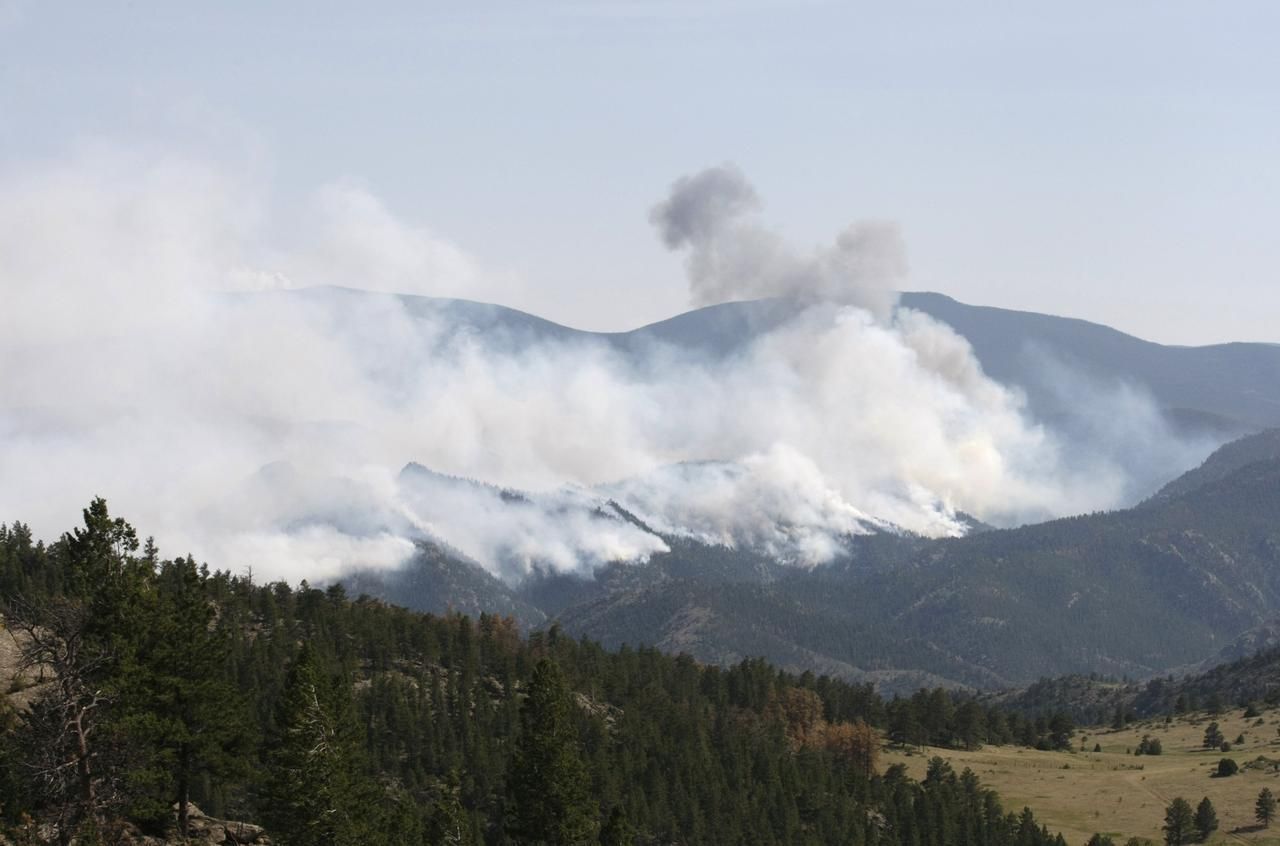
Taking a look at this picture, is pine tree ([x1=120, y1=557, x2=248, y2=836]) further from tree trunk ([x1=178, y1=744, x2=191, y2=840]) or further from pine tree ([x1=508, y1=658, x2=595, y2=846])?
pine tree ([x1=508, y1=658, x2=595, y2=846])

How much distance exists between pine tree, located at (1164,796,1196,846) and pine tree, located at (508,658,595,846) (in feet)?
377

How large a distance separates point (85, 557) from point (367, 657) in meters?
121

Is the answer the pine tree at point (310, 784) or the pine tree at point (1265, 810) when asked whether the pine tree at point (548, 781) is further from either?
the pine tree at point (1265, 810)

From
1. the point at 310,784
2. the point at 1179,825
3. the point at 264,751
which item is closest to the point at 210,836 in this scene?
the point at 264,751

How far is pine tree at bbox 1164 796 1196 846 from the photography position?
175 m

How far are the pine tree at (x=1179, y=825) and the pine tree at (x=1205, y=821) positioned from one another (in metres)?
0.90

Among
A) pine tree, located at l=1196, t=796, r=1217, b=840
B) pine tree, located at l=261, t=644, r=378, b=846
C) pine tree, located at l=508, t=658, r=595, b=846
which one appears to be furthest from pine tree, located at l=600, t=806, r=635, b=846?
pine tree, located at l=1196, t=796, r=1217, b=840

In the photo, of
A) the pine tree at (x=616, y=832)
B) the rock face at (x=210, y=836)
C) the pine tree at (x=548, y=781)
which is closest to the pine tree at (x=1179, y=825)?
the pine tree at (x=548, y=781)

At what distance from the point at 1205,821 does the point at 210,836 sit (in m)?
147

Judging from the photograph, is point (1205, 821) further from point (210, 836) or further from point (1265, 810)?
point (210, 836)

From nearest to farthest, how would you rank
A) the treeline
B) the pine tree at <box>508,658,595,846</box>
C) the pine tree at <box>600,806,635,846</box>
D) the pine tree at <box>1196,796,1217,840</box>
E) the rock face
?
the treeline, the rock face, the pine tree at <box>600,806,635,846</box>, the pine tree at <box>508,658,595,846</box>, the pine tree at <box>1196,796,1217,840</box>

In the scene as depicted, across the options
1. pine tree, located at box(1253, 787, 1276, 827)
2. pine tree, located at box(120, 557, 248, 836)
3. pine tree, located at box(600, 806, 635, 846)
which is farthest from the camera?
pine tree, located at box(1253, 787, 1276, 827)

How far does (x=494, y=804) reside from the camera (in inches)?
6043

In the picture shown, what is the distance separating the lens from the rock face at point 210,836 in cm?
7184
